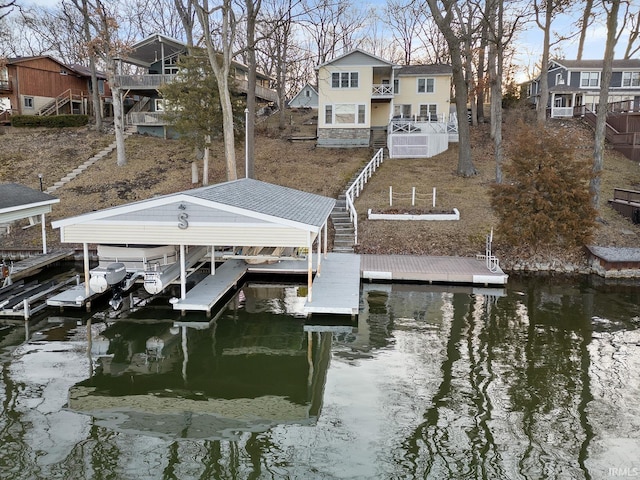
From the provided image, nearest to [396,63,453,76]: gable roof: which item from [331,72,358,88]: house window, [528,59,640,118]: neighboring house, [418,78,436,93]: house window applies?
[418,78,436,93]: house window

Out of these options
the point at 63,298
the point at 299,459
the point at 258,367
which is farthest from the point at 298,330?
the point at 63,298

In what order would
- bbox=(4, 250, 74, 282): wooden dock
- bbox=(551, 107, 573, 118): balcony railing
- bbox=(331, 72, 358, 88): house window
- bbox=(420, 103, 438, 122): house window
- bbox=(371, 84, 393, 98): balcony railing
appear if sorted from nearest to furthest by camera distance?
bbox=(4, 250, 74, 282): wooden dock, bbox=(331, 72, 358, 88): house window, bbox=(371, 84, 393, 98): balcony railing, bbox=(420, 103, 438, 122): house window, bbox=(551, 107, 573, 118): balcony railing

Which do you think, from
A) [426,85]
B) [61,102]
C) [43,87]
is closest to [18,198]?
[43,87]

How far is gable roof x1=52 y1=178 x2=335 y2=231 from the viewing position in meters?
13.9

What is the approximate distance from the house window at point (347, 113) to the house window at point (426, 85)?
20.5 ft

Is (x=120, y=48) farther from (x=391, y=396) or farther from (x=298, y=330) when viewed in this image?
(x=391, y=396)

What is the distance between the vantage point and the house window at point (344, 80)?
35.2 metres

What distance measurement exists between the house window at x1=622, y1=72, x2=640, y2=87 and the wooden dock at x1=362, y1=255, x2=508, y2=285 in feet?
116

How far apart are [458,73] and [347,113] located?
953 cm

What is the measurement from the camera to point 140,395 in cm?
1030

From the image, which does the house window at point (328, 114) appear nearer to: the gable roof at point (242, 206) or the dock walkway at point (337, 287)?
the dock walkway at point (337, 287)

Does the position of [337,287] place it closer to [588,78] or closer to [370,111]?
[370,111]

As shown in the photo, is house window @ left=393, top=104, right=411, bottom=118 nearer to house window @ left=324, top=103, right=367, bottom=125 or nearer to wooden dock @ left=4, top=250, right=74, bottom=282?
house window @ left=324, top=103, right=367, bottom=125

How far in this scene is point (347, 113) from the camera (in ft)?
116
